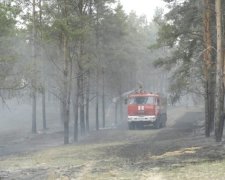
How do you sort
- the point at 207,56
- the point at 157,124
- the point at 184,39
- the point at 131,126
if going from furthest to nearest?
the point at 131,126
the point at 157,124
the point at 184,39
the point at 207,56

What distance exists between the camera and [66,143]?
28.3m

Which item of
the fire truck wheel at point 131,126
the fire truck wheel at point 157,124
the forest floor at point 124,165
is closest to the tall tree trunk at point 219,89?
the forest floor at point 124,165

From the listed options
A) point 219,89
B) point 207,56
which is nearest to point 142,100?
point 207,56

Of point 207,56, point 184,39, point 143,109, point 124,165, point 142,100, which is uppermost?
point 184,39

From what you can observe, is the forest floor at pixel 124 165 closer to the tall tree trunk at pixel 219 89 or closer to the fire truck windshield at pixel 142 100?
the tall tree trunk at pixel 219 89

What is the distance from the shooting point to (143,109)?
129 ft

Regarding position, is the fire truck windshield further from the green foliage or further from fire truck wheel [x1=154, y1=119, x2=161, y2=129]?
the green foliage

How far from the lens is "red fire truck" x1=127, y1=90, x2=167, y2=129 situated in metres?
39.2

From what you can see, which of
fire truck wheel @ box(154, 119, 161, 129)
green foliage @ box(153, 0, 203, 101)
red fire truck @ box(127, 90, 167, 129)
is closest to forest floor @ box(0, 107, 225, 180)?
green foliage @ box(153, 0, 203, 101)

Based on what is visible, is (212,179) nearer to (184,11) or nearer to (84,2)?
(184,11)

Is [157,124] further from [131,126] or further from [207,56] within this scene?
[207,56]

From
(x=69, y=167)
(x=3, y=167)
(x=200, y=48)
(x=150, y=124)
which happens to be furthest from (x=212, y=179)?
(x=150, y=124)

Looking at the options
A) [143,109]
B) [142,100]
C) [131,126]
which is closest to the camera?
[143,109]

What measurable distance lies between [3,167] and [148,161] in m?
5.70
